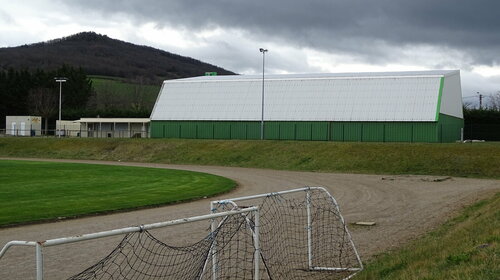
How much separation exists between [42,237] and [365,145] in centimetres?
3754

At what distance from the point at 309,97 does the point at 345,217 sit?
158ft

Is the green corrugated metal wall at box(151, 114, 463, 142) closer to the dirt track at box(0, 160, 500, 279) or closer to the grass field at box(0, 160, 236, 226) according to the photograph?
the dirt track at box(0, 160, 500, 279)

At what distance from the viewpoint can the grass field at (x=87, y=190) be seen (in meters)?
19.6

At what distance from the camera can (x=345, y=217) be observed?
18.7m

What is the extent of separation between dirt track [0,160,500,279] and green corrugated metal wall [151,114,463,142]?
25.8m

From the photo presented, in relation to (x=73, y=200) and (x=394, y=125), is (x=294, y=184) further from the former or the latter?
(x=394, y=125)

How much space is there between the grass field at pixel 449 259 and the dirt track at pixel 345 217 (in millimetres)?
1341

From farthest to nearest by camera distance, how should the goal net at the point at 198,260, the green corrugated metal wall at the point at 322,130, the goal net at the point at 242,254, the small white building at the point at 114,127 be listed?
the small white building at the point at 114,127, the green corrugated metal wall at the point at 322,130, the goal net at the point at 242,254, the goal net at the point at 198,260

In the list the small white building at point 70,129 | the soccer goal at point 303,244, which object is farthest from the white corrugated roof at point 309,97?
the soccer goal at point 303,244

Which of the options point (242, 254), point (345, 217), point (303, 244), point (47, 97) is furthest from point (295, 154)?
point (47, 97)

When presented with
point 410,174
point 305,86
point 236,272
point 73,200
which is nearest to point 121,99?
point 305,86

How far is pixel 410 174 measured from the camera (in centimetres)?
4059

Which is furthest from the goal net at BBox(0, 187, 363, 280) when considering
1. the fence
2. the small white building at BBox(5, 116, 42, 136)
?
the small white building at BBox(5, 116, 42, 136)

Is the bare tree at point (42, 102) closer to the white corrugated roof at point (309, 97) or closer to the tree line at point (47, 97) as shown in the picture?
the tree line at point (47, 97)
